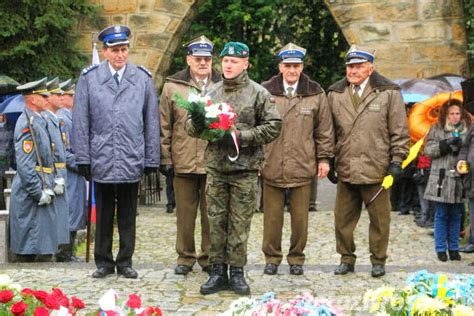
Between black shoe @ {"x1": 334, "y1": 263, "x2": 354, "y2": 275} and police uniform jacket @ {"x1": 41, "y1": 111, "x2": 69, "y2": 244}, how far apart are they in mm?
2565

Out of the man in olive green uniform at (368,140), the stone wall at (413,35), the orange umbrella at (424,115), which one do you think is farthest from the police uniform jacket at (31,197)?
the stone wall at (413,35)

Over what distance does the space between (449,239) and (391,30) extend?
5.38 metres

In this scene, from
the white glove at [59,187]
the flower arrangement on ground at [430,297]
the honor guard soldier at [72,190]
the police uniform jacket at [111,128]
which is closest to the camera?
the flower arrangement on ground at [430,297]

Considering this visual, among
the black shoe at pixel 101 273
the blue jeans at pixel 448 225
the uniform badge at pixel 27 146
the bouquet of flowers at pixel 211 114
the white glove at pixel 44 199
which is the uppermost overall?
the bouquet of flowers at pixel 211 114

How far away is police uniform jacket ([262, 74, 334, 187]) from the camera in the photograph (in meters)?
6.83

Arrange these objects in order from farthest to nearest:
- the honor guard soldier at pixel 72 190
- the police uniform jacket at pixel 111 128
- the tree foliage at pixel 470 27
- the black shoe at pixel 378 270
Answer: the tree foliage at pixel 470 27 → the honor guard soldier at pixel 72 190 → the black shoe at pixel 378 270 → the police uniform jacket at pixel 111 128

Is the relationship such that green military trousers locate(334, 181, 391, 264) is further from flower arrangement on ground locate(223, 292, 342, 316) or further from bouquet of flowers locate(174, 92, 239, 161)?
flower arrangement on ground locate(223, 292, 342, 316)

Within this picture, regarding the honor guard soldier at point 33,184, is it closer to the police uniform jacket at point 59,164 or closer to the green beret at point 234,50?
the police uniform jacket at point 59,164

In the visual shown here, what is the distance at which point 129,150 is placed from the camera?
6.33 meters

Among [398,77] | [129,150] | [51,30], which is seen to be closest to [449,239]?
[129,150]

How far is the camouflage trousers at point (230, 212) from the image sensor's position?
6082 mm

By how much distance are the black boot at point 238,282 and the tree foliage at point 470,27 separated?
24.6 feet

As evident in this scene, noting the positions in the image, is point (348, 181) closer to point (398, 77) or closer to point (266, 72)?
point (398, 77)

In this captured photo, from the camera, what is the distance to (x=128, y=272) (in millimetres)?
6535
